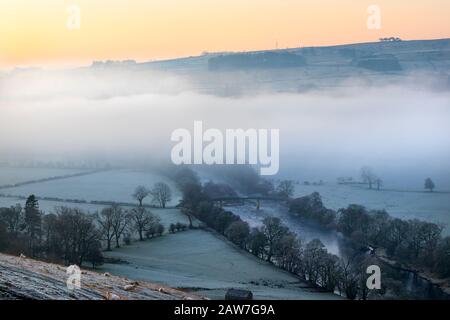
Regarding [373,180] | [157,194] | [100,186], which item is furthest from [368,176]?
[100,186]

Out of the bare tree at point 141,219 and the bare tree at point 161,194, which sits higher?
the bare tree at point 161,194

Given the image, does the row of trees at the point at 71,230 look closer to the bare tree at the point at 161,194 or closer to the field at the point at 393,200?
the bare tree at the point at 161,194

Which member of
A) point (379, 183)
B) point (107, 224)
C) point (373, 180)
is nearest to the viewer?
point (107, 224)

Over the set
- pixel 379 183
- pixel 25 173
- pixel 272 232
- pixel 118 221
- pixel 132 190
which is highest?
pixel 25 173

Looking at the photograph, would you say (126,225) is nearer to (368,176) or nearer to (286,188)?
(286,188)

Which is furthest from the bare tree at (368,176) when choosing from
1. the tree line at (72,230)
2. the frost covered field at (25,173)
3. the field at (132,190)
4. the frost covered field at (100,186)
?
the frost covered field at (25,173)

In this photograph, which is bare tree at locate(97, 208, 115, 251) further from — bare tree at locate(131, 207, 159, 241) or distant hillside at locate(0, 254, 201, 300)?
distant hillside at locate(0, 254, 201, 300)

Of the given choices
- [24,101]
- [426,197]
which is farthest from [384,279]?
[24,101]

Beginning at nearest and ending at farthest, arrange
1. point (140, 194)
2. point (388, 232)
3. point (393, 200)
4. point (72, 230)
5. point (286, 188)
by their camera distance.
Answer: point (72, 230) < point (388, 232) < point (140, 194) < point (286, 188) < point (393, 200)
